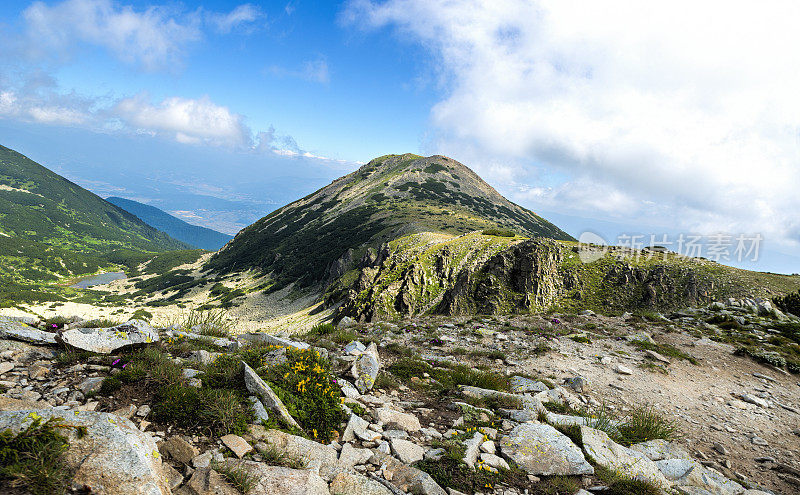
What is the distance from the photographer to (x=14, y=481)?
2.90m

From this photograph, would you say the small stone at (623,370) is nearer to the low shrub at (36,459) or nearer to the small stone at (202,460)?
the small stone at (202,460)

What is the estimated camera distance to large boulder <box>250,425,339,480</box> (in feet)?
15.2

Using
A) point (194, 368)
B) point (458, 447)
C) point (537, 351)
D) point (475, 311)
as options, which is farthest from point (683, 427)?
point (475, 311)

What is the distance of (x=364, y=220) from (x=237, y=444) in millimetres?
110603

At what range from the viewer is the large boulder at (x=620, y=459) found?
554 cm

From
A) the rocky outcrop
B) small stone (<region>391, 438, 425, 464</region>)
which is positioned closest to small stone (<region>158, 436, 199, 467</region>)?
small stone (<region>391, 438, 425, 464</region>)

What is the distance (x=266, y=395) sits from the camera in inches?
227

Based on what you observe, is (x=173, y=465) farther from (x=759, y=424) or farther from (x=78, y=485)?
(x=759, y=424)

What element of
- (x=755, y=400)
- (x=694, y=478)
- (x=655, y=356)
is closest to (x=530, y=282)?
(x=655, y=356)

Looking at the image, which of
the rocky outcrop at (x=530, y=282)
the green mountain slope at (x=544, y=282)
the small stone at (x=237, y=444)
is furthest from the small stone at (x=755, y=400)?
the rocky outcrop at (x=530, y=282)

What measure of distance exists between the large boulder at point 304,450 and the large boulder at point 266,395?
377 mm

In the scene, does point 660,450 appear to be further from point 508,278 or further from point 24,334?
point 508,278

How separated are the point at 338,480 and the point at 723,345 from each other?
19.1 meters

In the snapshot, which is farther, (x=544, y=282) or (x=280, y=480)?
(x=544, y=282)
